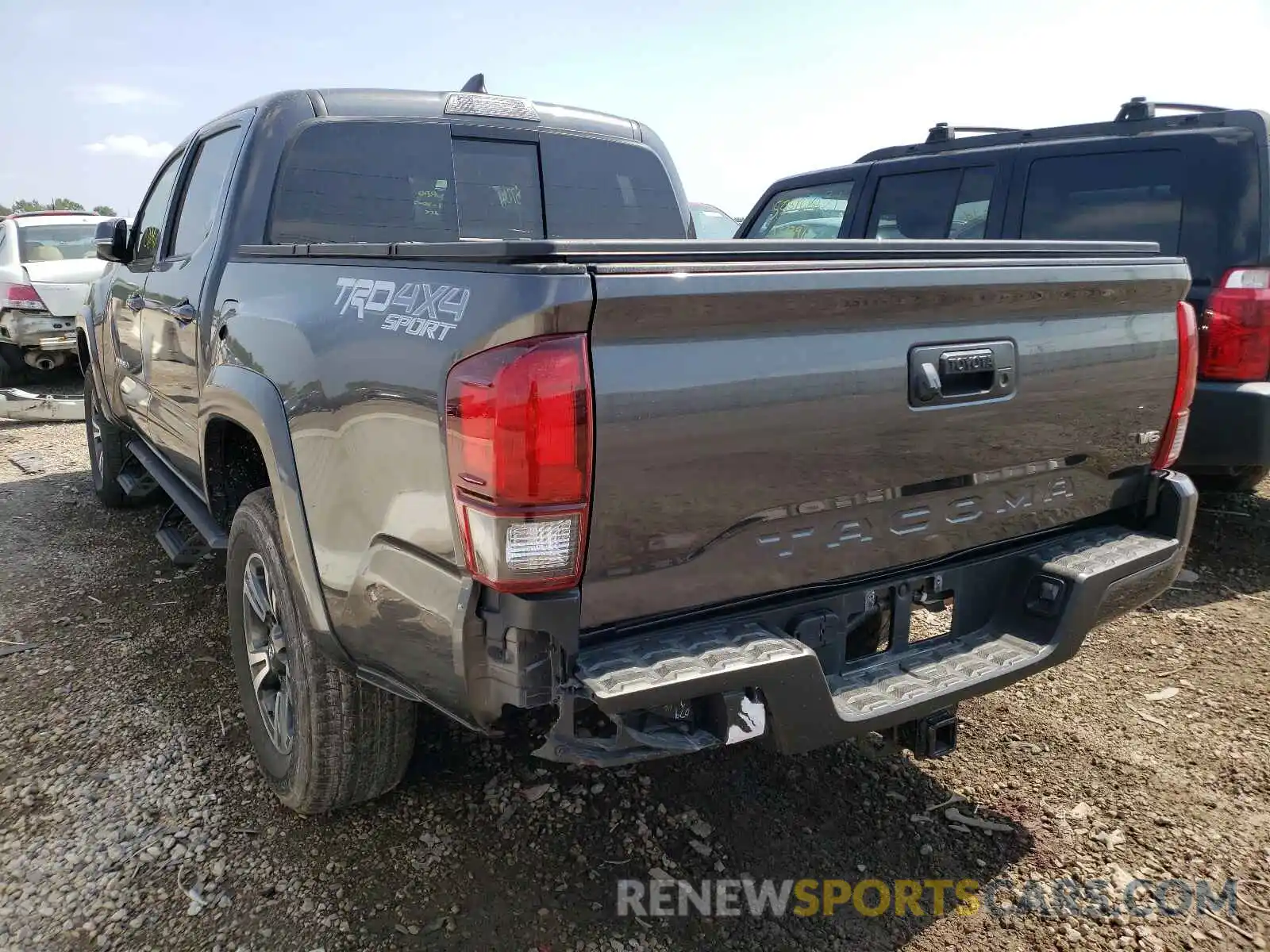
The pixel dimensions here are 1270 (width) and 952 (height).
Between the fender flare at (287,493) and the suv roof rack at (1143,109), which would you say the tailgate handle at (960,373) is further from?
the suv roof rack at (1143,109)

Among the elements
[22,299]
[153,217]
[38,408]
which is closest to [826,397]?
[153,217]

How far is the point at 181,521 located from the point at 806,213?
4.27 meters

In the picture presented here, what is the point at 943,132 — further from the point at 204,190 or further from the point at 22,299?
the point at 22,299

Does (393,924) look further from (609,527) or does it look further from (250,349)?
(250,349)

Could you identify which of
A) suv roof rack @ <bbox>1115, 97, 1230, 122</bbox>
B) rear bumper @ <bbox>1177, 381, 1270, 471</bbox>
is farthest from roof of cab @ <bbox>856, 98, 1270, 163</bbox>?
rear bumper @ <bbox>1177, 381, 1270, 471</bbox>

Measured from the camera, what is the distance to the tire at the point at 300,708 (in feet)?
7.56

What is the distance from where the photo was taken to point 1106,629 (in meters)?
3.81

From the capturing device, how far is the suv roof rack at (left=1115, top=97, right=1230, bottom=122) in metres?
4.55

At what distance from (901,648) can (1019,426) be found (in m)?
0.60

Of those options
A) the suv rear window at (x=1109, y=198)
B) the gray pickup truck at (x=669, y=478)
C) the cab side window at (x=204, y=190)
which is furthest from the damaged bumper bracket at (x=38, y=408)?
the suv rear window at (x=1109, y=198)

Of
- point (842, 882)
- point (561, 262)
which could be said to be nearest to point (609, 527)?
point (561, 262)

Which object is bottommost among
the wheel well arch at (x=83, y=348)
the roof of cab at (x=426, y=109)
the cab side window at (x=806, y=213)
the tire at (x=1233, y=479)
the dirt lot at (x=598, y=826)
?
the dirt lot at (x=598, y=826)

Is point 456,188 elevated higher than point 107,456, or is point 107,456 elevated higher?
point 456,188

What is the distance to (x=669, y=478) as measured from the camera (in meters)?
1.75
